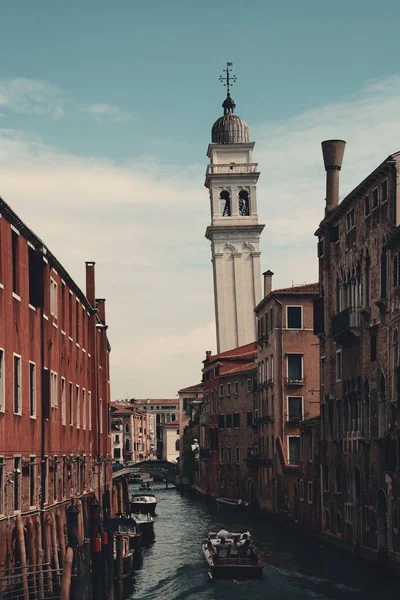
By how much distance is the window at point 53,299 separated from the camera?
36.5 meters

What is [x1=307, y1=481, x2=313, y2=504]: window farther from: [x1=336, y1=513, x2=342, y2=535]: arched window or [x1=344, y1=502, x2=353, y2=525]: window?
[x1=344, y1=502, x2=353, y2=525]: window

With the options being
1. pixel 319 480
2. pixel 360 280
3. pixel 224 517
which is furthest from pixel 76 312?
pixel 224 517

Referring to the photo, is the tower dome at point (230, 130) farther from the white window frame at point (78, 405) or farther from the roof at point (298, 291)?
the white window frame at point (78, 405)

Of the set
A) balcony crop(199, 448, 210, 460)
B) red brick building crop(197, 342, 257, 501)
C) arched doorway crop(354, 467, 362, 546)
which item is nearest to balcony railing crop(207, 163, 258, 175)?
red brick building crop(197, 342, 257, 501)

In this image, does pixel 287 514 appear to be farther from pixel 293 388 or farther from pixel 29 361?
pixel 29 361

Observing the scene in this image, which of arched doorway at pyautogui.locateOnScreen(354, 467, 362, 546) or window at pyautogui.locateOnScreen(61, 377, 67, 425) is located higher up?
window at pyautogui.locateOnScreen(61, 377, 67, 425)

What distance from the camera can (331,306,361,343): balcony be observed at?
4278cm

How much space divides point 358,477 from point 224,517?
27968 mm

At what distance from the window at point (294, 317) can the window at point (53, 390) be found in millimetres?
29049

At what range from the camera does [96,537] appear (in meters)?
26.9

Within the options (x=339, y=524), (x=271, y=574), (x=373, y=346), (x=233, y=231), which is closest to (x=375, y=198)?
(x=373, y=346)

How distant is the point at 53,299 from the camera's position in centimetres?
3706

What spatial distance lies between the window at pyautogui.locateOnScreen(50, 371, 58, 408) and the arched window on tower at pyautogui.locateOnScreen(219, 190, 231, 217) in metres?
77.7

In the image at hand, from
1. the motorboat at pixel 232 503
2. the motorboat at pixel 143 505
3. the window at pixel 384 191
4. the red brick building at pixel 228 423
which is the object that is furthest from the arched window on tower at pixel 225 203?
the window at pixel 384 191
